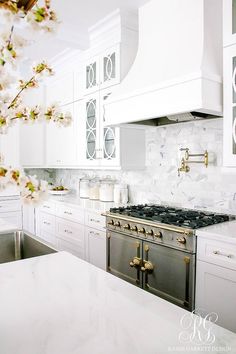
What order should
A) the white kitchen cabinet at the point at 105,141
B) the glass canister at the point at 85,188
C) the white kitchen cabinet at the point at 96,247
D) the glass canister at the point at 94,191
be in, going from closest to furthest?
the white kitchen cabinet at the point at 96,247 < the white kitchen cabinet at the point at 105,141 < the glass canister at the point at 94,191 < the glass canister at the point at 85,188

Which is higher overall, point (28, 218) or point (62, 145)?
point (62, 145)

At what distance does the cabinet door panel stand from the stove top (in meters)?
0.31

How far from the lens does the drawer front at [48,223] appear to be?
4141mm

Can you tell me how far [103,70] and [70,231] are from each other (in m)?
1.89

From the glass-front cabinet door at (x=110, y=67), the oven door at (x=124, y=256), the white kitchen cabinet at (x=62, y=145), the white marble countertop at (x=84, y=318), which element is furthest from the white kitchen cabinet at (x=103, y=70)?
the white marble countertop at (x=84, y=318)

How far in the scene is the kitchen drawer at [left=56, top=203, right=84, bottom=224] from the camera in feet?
11.5

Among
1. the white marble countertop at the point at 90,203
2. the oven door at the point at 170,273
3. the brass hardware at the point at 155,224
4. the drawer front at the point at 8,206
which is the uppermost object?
the white marble countertop at the point at 90,203

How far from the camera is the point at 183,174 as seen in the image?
3.03 m

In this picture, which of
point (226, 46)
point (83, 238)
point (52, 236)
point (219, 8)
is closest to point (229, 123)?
point (226, 46)

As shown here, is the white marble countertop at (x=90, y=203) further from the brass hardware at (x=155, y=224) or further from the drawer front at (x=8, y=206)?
the drawer front at (x=8, y=206)

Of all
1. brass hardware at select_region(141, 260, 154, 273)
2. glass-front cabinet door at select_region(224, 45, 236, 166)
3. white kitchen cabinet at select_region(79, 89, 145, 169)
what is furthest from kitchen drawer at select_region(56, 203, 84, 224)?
glass-front cabinet door at select_region(224, 45, 236, 166)

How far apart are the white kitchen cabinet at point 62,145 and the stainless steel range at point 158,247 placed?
1.48 m

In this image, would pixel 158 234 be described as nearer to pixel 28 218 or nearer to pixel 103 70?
pixel 103 70

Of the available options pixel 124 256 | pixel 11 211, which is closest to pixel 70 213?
pixel 124 256
